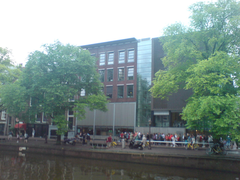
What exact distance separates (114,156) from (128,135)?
9.43 meters

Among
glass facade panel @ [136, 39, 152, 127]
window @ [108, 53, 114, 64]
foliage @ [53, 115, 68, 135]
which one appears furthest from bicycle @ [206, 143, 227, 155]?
window @ [108, 53, 114, 64]

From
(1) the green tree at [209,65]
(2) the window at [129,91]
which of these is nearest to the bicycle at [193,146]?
(1) the green tree at [209,65]

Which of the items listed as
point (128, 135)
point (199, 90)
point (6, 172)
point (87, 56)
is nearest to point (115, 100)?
point (128, 135)

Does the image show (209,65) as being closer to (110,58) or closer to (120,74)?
(120,74)

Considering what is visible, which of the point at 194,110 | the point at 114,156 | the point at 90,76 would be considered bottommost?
the point at 114,156

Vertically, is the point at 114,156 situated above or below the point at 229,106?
below

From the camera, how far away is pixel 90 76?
1131 inches

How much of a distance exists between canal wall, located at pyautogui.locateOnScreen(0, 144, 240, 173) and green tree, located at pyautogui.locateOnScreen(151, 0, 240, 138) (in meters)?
2.44

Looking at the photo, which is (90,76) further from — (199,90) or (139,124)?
(199,90)

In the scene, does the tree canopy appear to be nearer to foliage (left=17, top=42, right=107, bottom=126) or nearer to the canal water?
foliage (left=17, top=42, right=107, bottom=126)

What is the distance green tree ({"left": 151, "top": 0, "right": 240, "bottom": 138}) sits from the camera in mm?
16281

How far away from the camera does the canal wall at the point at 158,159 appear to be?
17.3 meters

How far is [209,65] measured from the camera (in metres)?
16.5

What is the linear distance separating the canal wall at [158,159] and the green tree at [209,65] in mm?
2445
